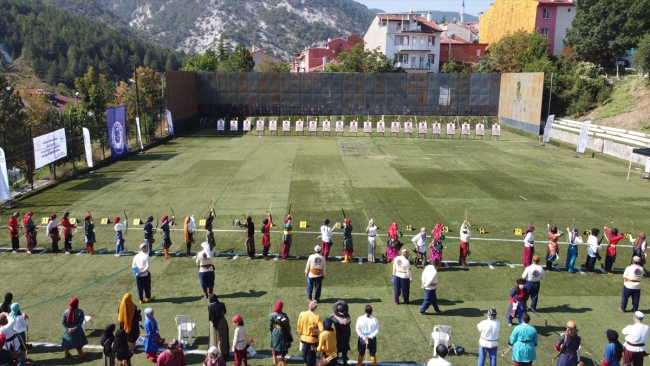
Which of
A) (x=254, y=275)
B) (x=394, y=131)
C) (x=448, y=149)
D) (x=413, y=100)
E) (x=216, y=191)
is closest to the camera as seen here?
(x=254, y=275)

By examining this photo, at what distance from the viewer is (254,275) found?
15539mm

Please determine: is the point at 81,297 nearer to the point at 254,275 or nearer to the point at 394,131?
the point at 254,275

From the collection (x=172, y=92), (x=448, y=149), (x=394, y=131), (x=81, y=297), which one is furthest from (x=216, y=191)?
(x=394, y=131)

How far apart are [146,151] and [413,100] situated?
103ft

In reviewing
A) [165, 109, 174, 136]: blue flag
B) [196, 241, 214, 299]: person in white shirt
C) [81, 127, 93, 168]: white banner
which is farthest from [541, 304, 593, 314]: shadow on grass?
[165, 109, 174, 136]: blue flag

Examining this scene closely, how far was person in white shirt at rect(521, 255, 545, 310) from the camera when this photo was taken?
12.8m

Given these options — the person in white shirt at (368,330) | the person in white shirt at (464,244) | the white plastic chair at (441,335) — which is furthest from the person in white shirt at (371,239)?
the person in white shirt at (368,330)

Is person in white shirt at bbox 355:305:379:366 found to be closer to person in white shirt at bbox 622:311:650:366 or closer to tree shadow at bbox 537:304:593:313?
person in white shirt at bbox 622:311:650:366

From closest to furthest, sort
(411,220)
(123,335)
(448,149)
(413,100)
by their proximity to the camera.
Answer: (123,335) < (411,220) < (448,149) < (413,100)

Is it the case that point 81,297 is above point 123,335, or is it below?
below

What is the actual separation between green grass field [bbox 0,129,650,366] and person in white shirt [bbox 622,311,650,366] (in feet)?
3.31

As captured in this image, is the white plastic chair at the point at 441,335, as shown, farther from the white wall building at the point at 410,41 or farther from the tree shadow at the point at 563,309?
the white wall building at the point at 410,41

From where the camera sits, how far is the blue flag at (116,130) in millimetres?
33500

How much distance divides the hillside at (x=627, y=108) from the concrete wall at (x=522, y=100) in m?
4.82
